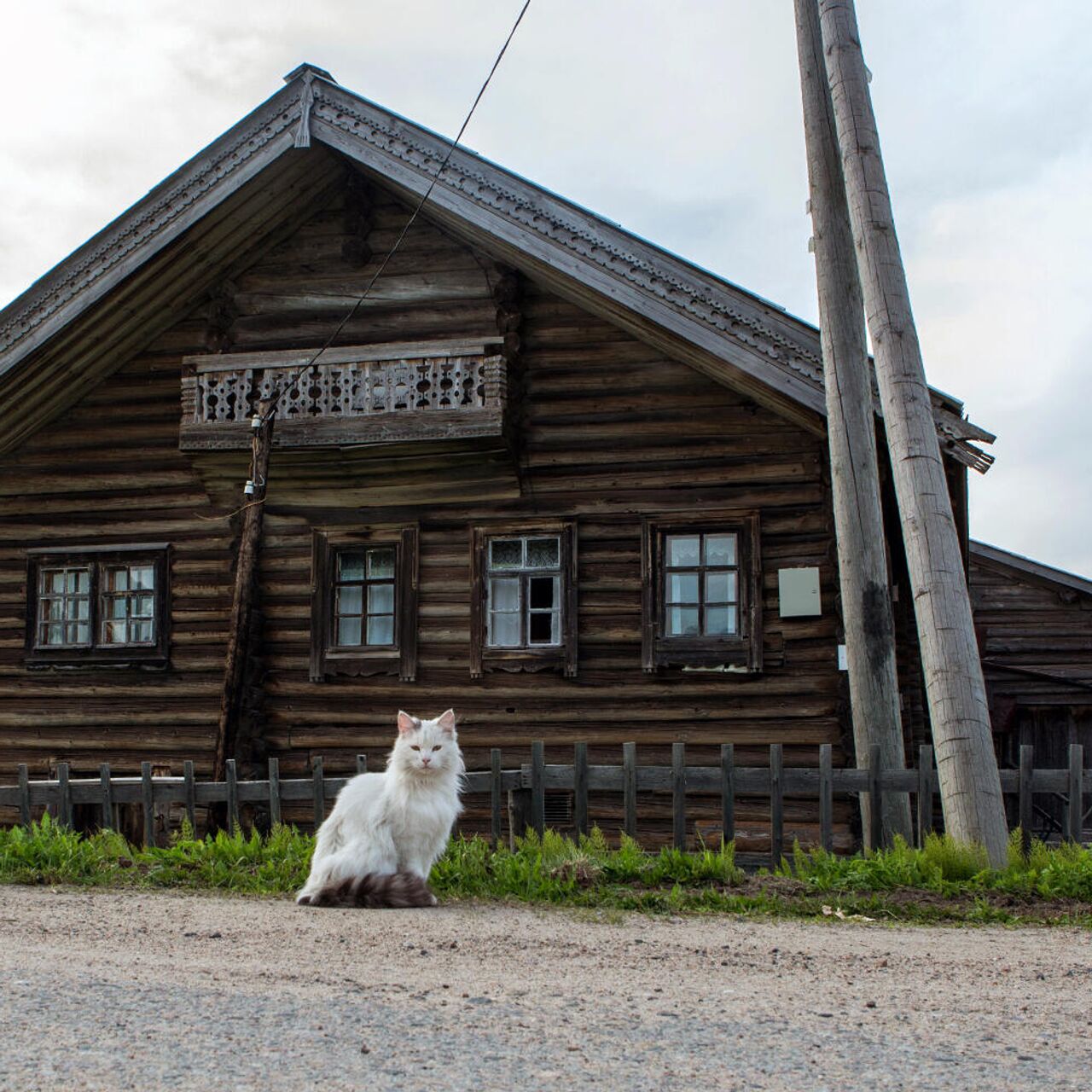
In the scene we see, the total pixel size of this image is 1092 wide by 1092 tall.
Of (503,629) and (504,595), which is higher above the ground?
(504,595)

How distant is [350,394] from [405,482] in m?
1.15

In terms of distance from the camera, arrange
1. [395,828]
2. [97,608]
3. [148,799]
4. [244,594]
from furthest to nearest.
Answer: [97,608]
[244,594]
[148,799]
[395,828]

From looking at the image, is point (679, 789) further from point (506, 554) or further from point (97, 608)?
point (97, 608)

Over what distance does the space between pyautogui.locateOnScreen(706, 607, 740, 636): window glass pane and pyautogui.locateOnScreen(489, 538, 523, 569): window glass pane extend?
7.15 ft

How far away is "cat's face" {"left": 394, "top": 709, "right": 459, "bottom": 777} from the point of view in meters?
8.42

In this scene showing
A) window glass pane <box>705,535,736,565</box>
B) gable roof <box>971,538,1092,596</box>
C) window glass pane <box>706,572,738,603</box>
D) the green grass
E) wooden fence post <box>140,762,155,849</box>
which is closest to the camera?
the green grass

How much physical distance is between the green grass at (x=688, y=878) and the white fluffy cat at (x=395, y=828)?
0.47 metres

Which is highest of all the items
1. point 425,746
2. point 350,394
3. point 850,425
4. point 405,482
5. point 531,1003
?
point 350,394

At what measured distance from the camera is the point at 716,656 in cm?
1388

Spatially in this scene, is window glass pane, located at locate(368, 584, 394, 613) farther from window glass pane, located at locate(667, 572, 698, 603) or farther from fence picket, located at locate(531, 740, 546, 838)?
fence picket, located at locate(531, 740, 546, 838)

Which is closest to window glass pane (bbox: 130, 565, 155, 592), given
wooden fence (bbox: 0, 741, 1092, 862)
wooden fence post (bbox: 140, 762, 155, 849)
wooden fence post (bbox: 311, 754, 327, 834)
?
wooden fence (bbox: 0, 741, 1092, 862)

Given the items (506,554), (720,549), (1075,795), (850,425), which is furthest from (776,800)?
(506,554)

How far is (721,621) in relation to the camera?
14070 millimetres

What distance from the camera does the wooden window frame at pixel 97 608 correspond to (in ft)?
52.3
